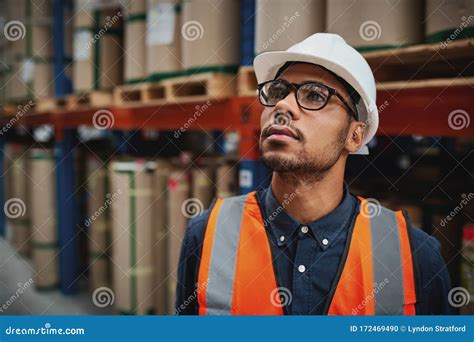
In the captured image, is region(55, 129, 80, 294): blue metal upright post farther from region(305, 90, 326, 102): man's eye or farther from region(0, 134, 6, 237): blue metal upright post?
region(305, 90, 326, 102): man's eye

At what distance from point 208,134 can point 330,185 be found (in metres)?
3.73

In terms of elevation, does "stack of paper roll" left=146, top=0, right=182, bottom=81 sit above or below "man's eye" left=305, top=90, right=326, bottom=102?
above

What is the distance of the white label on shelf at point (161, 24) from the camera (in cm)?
301

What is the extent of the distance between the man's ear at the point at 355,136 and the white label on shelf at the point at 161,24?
1.55 m

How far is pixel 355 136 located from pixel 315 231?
46 cm

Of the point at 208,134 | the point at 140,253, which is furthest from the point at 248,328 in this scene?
the point at 208,134

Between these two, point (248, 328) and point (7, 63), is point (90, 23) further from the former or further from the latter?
point (248, 328)

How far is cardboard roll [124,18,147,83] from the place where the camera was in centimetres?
341

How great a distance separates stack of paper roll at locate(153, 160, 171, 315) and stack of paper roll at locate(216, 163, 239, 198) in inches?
24.4

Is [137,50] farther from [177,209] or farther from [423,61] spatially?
[423,61]

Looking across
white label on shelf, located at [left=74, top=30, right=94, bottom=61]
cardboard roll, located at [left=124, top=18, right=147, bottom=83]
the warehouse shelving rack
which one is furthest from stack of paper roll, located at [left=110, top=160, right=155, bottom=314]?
white label on shelf, located at [left=74, top=30, right=94, bottom=61]

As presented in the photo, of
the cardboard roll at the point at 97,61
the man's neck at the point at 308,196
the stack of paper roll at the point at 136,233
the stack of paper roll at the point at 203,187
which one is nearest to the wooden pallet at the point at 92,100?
the cardboard roll at the point at 97,61

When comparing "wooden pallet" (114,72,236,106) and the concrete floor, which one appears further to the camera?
the concrete floor

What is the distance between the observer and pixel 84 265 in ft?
15.7
